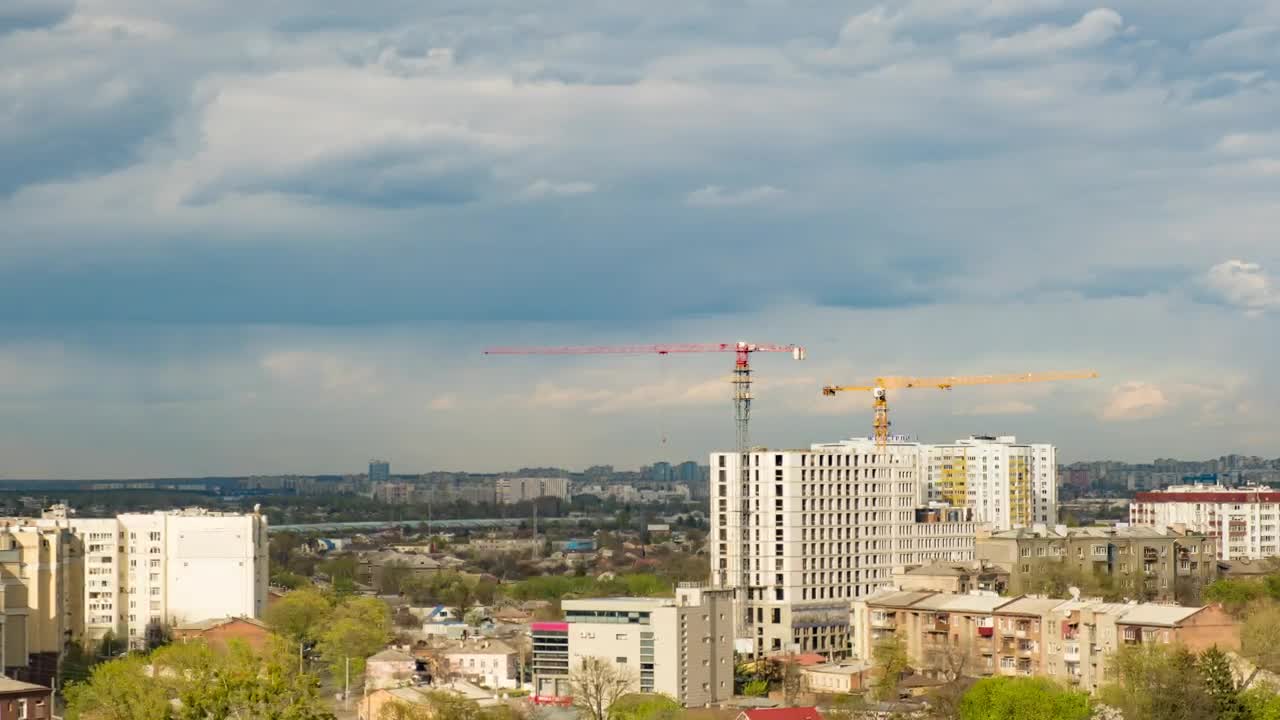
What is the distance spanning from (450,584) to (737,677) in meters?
40.8

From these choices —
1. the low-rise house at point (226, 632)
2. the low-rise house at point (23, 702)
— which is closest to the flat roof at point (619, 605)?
the low-rise house at point (226, 632)

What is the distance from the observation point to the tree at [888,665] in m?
46.2

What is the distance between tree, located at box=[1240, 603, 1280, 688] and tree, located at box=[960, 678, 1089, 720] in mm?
4119

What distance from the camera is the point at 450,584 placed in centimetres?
8988

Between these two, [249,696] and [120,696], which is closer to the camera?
[249,696]

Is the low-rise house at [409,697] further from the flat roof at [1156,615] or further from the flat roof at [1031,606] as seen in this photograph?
the flat roof at [1156,615]

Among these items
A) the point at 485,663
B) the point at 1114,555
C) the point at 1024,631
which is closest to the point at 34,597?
the point at 485,663

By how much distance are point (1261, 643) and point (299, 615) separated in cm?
3188

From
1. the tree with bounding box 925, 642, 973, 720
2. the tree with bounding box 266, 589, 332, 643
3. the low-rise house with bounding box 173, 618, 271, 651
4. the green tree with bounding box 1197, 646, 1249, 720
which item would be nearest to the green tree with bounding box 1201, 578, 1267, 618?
the tree with bounding box 925, 642, 973, 720

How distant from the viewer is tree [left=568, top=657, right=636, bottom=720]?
42.0 meters

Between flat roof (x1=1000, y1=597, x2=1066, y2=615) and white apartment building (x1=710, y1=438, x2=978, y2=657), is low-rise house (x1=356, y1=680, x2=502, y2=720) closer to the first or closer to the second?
flat roof (x1=1000, y1=597, x2=1066, y2=615)

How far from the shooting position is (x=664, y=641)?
45.7 meters

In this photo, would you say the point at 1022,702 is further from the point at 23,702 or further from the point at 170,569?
the point at 170,569

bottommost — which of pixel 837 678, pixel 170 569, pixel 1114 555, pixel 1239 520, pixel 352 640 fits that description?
pixel 837 678
